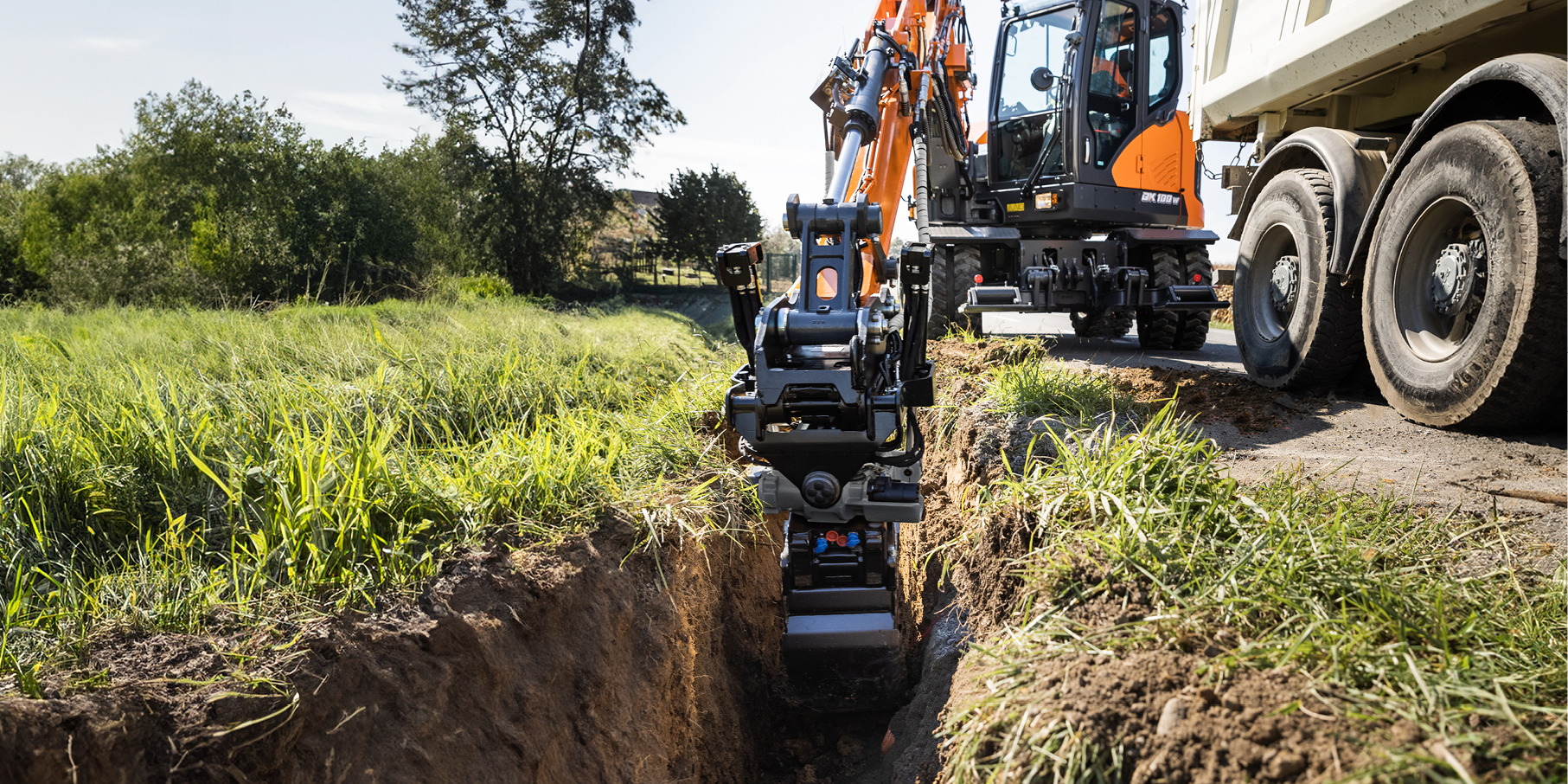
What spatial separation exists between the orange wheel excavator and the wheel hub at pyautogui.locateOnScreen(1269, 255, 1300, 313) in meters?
2.29

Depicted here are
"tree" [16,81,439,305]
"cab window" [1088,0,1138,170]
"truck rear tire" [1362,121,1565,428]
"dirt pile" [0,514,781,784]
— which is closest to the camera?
"dirt pile" [0,514,781,784]

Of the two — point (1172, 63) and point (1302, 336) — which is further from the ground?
point (1172, 63)

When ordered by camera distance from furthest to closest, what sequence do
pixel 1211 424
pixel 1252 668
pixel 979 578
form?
pixel 1211 424 → pixel 979 578 → pixel 1252 668

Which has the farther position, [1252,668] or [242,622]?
[242,622]

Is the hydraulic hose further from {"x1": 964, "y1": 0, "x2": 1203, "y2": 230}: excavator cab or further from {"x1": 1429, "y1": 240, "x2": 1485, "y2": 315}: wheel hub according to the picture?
{"x1": 1429, "y1": 240, "x2": 1485, "y2": 315}: wheel hub

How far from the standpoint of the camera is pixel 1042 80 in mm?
7395

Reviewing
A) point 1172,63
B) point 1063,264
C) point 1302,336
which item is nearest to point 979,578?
point 1302,336

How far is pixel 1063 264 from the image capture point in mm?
7730

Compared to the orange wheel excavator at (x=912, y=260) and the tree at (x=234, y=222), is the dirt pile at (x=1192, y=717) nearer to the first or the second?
the orange wheel excavator at (x=912, y=260)

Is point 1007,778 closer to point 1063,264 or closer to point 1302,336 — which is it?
point 1302,336

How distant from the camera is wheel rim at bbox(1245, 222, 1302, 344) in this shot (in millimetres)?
5086

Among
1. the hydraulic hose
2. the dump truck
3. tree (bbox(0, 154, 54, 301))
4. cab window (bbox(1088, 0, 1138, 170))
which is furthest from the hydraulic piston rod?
tree (bbox(0, 154, 54, 301))

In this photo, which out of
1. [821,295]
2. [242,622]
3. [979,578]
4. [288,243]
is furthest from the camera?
[288,243]

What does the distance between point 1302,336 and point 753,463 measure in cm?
336
